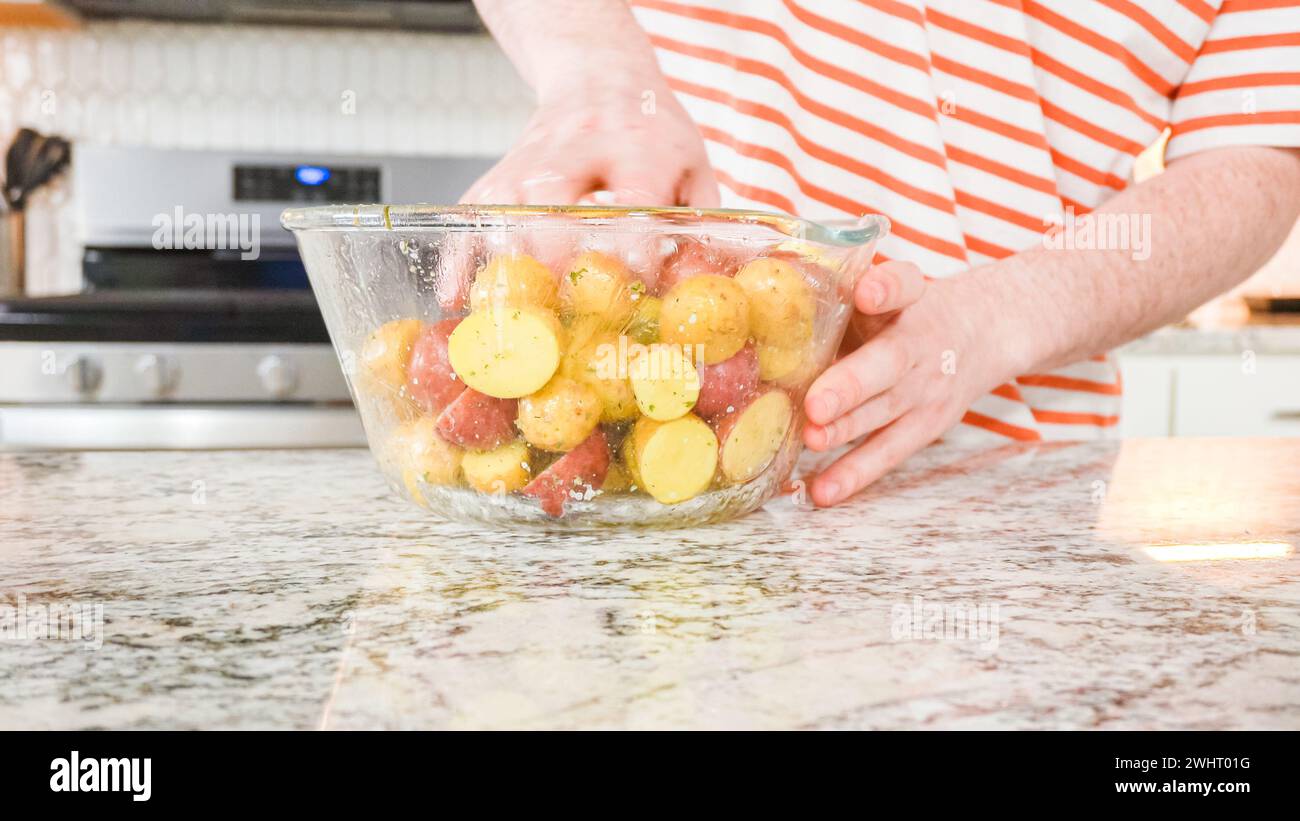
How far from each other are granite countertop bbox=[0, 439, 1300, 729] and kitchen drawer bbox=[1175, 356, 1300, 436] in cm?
145

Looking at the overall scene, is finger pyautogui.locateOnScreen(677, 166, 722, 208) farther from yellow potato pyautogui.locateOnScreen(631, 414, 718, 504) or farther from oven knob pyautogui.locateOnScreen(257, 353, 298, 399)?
oven knob pyautogui.locateOnScreen(257, 353, 298, 399)

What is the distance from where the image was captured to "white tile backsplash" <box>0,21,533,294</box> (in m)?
2.50

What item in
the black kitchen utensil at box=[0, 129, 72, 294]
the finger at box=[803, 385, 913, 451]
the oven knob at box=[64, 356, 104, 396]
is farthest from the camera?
the black kitchen utensil at box=[0, 129, 72, 294]

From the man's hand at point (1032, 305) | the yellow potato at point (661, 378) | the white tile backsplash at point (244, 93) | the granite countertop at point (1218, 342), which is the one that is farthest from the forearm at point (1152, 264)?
the white tile backsplash at point (244, 93)

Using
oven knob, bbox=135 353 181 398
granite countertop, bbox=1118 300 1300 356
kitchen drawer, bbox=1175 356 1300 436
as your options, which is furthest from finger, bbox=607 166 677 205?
kitchen drawer, bbox=1175 356 1300 436

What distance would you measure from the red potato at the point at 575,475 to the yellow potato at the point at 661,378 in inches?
1.2

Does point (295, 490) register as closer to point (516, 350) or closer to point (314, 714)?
point (516, 350)

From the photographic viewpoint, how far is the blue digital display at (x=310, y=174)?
2.51 m

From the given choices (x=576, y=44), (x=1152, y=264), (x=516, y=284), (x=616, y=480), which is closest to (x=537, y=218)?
(x=516, y=284)

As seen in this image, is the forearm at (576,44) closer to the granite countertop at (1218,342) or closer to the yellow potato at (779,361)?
the yellow potato at (779,361)

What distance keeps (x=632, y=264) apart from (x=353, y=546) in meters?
0.20

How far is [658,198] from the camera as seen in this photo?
0.67 m

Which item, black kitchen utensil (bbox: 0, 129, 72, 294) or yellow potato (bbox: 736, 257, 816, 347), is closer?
yellow potato (bbox: 736, 257, 816, 347)
